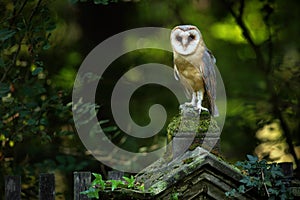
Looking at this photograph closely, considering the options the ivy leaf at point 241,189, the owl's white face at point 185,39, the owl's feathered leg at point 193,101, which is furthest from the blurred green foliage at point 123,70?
the ivy leaf at point 241,189

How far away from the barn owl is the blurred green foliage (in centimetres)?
182

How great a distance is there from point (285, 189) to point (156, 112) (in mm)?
3685

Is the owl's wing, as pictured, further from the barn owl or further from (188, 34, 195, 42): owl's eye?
(188, 34, 195, 42): owl's eye

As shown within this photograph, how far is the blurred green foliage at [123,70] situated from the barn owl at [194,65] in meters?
1.82

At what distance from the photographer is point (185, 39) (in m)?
3.63

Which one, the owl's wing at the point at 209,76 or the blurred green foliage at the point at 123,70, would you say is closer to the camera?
the owl's wing at the point at 209,76

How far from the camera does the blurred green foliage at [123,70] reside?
18.3 feet

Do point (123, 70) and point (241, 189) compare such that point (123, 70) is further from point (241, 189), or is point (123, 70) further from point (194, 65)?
point (241, 189)

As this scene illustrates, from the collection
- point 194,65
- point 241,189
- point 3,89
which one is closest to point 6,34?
point 3,89

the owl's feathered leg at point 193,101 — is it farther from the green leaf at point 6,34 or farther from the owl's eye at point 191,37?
the green leaf at point 6,34

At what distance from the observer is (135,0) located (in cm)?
751

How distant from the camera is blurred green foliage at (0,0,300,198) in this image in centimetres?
557

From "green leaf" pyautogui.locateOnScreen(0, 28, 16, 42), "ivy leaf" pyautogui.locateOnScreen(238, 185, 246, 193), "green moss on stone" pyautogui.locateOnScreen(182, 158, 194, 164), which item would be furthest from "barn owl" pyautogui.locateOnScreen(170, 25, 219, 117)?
"green leaf" pyautogui.locateOnScreen(0, 28, 16, 42)

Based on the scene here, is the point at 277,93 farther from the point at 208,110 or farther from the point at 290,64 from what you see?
the point at 208,110
